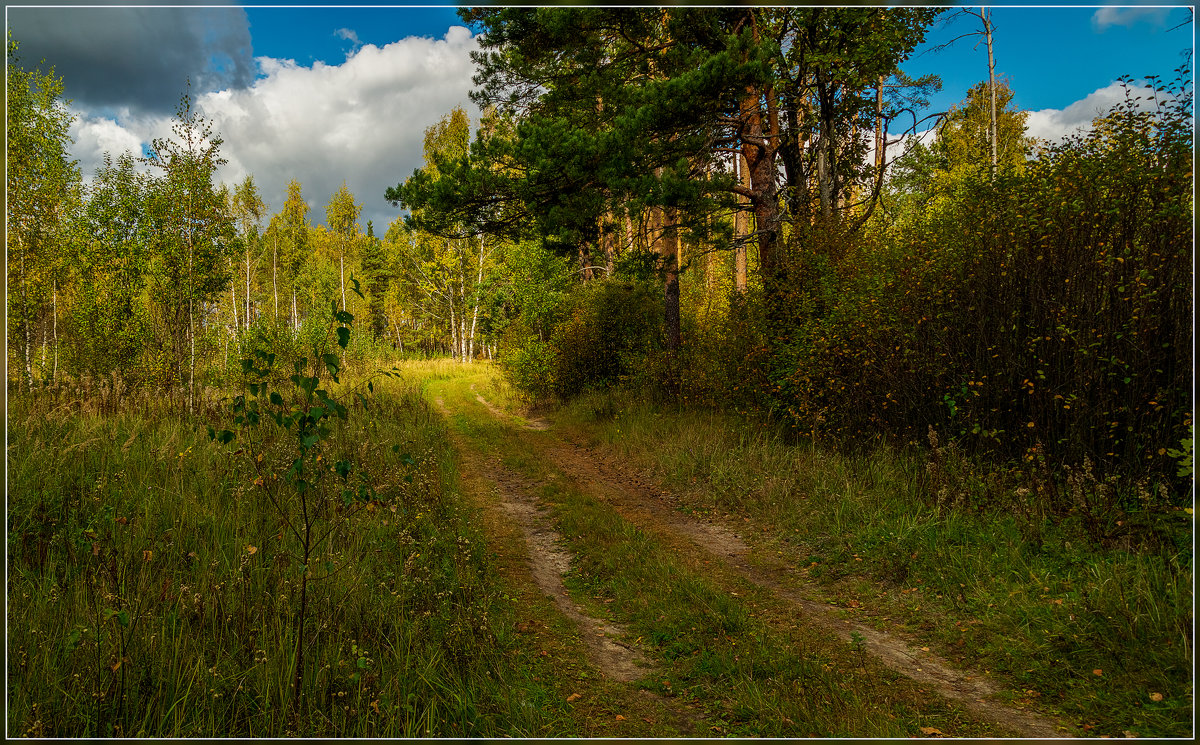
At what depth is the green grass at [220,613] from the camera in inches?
102

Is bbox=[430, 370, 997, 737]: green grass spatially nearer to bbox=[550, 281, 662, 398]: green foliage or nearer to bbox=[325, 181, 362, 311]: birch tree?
bbox=[550, 281, 662, 398]: green foliage

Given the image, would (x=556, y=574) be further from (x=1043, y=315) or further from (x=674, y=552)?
(x=1043, y=315)

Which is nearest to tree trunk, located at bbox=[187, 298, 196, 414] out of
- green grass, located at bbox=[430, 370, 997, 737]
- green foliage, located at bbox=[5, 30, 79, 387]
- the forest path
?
green foliage, located at bbox=[5, 30, 79, 387]

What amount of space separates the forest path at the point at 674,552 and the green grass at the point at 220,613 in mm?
682

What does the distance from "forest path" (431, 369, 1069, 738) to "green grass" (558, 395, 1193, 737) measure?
0.23 m

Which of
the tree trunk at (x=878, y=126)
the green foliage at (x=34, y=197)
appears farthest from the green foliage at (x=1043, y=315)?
the green foliage at (x=34, y=197)

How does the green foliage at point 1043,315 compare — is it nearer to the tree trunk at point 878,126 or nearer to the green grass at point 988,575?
the green grass at point 988,575

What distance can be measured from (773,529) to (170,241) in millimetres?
11688

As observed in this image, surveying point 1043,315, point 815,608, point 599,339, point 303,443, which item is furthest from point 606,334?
point 303,443

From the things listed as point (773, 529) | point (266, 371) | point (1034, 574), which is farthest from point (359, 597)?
point (1034, 574)

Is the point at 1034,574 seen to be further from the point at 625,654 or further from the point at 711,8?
the point at 711,8

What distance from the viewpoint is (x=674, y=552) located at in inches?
228

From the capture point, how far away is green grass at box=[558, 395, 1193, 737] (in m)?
3.16

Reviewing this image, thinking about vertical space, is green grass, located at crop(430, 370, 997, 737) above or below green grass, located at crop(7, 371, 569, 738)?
below
